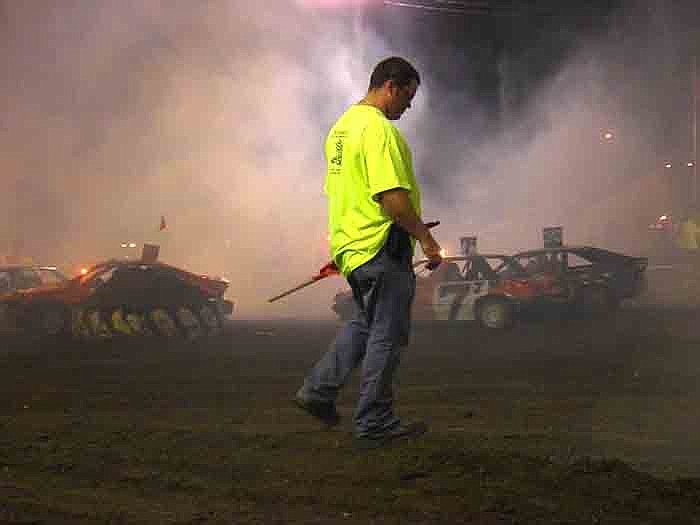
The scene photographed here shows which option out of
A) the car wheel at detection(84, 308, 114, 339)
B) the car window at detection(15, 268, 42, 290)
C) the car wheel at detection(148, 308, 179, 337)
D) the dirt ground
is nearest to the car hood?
the car wheel at detection(84, 308, 114, 339)

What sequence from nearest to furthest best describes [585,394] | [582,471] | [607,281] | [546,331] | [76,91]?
1. [582,471]
2. [585,394]
3. [546,331]
4. [607,281]
5. [76,91]

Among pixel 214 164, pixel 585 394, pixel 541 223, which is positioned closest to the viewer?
pixel 585 394

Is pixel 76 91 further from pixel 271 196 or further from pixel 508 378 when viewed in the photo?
pixel 508 378

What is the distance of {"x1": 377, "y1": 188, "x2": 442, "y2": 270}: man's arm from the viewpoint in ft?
13.4

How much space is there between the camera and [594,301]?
17266 millimetres

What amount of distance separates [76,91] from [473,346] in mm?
21680

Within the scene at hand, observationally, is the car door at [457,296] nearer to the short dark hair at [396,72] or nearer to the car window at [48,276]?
the car window at [48,276]

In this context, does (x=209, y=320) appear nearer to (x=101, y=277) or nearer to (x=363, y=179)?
(x=101, y=277)

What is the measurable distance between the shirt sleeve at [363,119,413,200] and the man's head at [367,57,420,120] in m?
0.27

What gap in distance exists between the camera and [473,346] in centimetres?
1250

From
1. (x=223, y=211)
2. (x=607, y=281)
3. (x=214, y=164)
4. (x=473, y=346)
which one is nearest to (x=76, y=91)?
(x=214, y=164)

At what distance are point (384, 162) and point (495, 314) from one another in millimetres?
12925

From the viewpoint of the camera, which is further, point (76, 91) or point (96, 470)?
point (76, 91)

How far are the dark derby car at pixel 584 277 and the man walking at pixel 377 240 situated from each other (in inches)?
494
